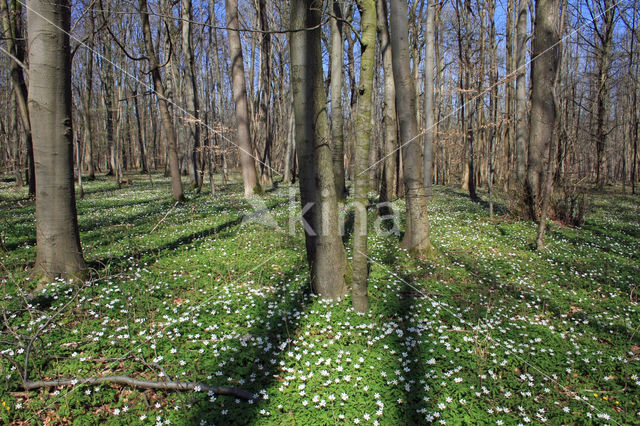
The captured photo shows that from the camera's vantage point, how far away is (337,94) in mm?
10266

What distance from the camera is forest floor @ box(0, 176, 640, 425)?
10.1ft

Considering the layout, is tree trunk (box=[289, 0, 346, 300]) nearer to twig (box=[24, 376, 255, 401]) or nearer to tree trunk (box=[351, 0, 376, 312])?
tree trunk (box=[351, 0, 376, 312])

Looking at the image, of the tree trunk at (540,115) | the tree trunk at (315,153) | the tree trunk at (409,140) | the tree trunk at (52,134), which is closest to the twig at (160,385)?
the tree trunk at (315,153)

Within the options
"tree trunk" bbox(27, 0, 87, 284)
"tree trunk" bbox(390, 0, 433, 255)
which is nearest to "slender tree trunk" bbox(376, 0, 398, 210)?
"tree trunk" bbox(390, 0, 433, 255)

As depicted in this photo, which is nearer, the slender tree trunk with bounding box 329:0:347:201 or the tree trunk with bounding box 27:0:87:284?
the tree trunk with bounding box 27:0:87:284

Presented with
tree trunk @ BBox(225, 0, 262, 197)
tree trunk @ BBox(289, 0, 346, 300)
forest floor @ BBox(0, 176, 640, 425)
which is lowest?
forest floor @ BBox(0, 176, 640, 425)

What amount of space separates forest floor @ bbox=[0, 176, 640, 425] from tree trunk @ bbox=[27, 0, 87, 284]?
51 cm

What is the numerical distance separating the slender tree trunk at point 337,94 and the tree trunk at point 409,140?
2.77 m

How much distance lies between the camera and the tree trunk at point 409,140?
6.38 m

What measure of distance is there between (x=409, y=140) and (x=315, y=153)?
2.76m

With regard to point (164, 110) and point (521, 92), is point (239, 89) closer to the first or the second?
point (164, 110)

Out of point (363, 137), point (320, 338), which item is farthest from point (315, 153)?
point (320, 338)

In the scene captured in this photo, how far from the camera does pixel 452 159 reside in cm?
4028

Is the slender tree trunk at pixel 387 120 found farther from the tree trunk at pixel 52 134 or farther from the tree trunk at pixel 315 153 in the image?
the tree trunk at pixel 52 134
